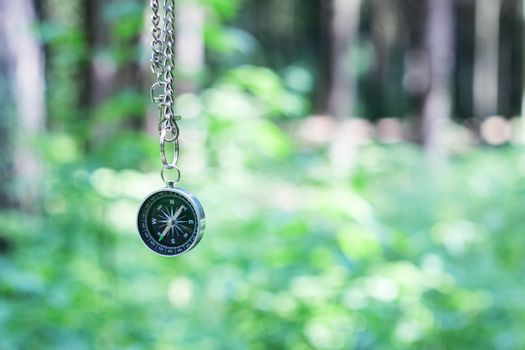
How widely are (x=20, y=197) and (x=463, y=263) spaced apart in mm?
4184

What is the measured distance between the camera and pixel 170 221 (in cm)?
216

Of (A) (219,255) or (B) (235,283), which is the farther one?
(A) (219,255)

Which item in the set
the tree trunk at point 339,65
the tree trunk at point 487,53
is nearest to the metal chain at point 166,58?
the tree trunk at point 339,65

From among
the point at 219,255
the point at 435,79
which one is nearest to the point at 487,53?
the point at 435,79

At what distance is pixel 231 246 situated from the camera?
164 inches

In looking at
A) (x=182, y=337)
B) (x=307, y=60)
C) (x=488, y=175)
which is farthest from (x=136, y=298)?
(x=307, y=60)

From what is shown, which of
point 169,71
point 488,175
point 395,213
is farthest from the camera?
point 488,175

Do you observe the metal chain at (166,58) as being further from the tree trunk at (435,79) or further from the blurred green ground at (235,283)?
the tree trunk at (435,79)

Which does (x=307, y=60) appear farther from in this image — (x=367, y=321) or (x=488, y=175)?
(x=367, y=321)

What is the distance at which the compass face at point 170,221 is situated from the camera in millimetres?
2102

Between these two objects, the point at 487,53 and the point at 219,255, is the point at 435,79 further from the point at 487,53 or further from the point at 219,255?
the point at 487,53

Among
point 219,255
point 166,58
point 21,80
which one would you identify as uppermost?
point 21,80

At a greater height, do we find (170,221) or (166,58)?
(166,58)

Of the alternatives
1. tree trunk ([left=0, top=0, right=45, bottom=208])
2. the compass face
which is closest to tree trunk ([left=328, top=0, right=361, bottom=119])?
tree trunk ([left=0, top=0, right=45, bottom=208])
